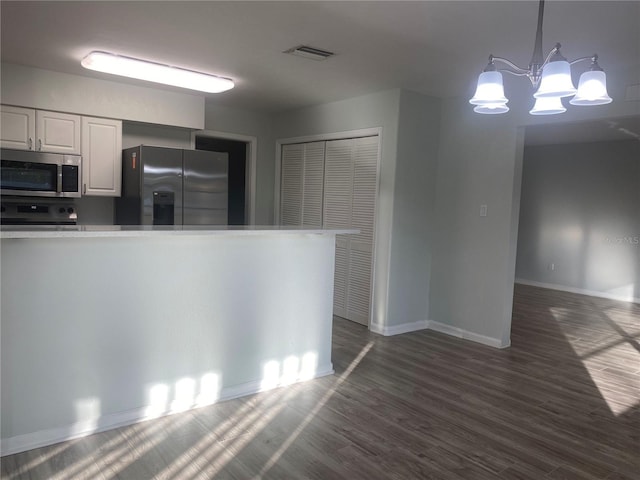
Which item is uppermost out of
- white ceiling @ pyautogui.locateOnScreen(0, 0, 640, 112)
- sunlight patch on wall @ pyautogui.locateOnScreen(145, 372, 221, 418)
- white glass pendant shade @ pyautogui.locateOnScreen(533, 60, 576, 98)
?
white ceiling @ pyautogui.locateOnScreen(0, 0, 640, 112)

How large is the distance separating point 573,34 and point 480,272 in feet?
7.24

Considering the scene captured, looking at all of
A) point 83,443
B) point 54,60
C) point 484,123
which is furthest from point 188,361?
point 484,123

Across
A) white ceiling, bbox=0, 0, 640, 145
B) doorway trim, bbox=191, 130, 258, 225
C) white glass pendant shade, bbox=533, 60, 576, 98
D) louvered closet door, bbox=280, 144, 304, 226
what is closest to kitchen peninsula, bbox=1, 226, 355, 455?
white ceiling, bbox=0, 0, 640, 145

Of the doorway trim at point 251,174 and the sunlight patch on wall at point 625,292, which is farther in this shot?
the sunlight patch on wall at point 625,292

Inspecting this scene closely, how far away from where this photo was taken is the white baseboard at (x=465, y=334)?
436cm

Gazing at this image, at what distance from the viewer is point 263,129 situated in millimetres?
5941

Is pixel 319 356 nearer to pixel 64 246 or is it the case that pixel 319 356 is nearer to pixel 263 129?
pixel 64 246

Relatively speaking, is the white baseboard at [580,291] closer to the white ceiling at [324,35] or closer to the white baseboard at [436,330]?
the white baseboard at [436,330]

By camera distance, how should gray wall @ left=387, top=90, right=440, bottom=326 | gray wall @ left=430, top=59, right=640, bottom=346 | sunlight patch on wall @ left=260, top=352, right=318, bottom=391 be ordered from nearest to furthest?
sunlight patch on wall @ left=260, top=352, right=318, bottom=391, gray wall @ left=430, top=59, right=640, bottom=346, gray wall @ left=387, top=90, right=440, bottom=326

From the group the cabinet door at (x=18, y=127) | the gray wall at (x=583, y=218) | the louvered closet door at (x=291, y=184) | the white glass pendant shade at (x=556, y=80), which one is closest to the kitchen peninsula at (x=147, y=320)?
the white glass pendant shade at (x=556, y=80)

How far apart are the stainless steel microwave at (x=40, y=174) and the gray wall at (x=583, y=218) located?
6698mm

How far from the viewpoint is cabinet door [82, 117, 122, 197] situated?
437 cm

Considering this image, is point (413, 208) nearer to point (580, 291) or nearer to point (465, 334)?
point (465, 334)

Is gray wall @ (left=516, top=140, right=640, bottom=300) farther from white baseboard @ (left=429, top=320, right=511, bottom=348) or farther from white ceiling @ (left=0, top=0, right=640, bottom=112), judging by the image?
white ceiling @ (left=0, top=0, right=640, bottom=112)
